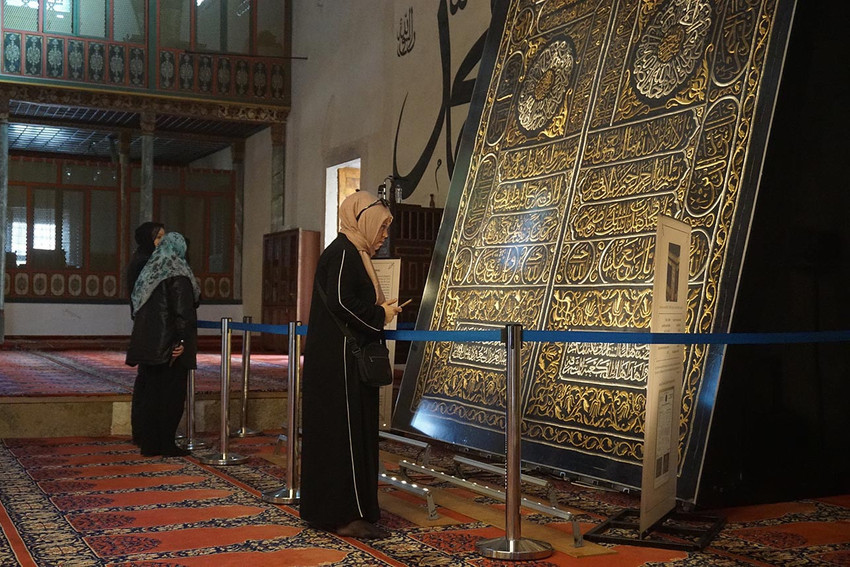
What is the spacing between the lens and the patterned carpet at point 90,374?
6925 millimetres

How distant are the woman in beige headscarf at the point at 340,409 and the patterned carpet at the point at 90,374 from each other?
3442mm

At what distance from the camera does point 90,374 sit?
334 inches

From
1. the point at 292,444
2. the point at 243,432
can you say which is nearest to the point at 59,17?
the point at 243,432

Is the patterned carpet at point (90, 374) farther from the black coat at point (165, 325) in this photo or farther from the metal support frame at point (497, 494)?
the metal support frame at point (497, 494)

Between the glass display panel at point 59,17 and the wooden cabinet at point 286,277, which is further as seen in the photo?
the glass display panel at point 59,17

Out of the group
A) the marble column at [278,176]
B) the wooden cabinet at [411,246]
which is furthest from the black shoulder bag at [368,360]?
the marble column at [278,176]

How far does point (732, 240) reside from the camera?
404 cm

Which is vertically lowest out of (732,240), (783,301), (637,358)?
(637,358)

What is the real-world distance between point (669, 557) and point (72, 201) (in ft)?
42.7

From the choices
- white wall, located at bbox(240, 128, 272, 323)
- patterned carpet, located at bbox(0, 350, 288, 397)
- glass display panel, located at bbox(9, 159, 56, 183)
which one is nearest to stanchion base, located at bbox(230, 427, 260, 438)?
patterned carpet, located at bbox(0, 350, 288, 397)

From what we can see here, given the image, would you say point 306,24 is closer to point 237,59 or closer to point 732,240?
point 237,59

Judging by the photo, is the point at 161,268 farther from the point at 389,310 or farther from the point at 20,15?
the point at 20,15

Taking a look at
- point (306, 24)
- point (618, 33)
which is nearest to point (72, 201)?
point (306, 24)

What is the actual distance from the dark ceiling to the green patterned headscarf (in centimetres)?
821
